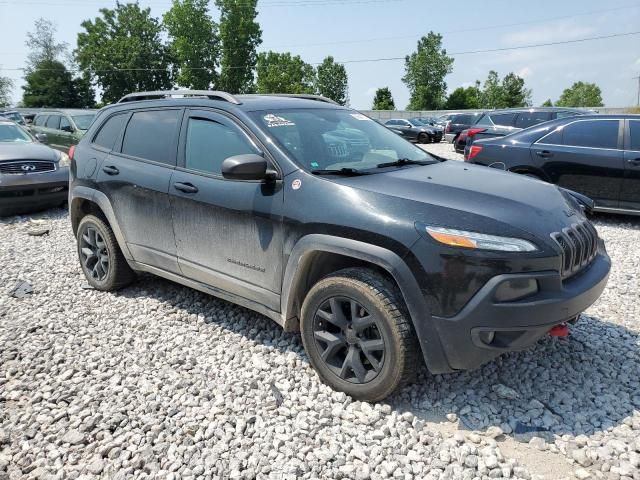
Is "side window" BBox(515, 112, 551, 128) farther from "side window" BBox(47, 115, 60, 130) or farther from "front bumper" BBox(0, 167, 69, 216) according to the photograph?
"side window" BBox(47, 115, 60, 130)

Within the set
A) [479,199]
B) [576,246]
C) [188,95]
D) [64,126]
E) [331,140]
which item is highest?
[64,126]

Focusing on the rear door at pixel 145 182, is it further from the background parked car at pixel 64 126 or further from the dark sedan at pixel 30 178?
the background parked car at pixel 64 126

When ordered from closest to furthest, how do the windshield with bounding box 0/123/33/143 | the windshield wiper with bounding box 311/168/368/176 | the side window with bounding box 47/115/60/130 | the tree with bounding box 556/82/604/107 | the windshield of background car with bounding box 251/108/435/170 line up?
1. the windshield wiper with bounding box 311/168/368/176
2. the windshield of background car with bounding box 251/108/435/170
3. the windshield with bounding box 0/123/33/143
4. the side window with bounding box 47/115/60/130
5. the tree with bounding box 556/82/604/107

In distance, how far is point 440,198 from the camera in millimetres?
2797

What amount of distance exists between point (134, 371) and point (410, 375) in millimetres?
1864

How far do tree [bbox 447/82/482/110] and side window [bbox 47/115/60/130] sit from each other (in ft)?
210

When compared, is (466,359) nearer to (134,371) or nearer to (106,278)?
A: (134,371)

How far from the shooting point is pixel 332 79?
73625 millimetres

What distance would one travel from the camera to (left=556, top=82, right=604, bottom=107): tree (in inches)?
4003

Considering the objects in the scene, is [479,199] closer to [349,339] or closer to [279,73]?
[349,339]

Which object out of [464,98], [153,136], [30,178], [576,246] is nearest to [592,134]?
[576,246]

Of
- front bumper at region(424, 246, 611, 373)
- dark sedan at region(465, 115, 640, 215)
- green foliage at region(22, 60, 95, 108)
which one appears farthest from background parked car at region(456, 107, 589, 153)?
green foliage at region(22, 60, 95, 108)

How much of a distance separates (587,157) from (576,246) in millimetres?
5206

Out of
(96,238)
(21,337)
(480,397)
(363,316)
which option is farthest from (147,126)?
(480,397)
